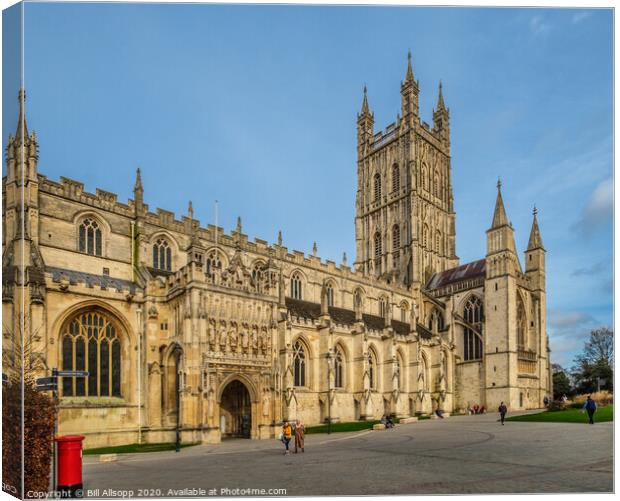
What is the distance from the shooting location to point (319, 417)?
39188 mm

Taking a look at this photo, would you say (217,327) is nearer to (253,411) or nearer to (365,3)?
(253,411)

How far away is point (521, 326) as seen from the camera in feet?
175

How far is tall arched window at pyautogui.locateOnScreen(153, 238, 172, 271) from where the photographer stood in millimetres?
37000

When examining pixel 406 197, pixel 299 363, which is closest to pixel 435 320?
pixel 406 197

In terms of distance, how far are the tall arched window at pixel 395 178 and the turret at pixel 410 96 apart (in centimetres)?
586

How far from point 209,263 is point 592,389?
31.5m

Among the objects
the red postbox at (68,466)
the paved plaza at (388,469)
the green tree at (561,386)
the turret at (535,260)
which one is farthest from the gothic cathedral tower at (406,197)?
the red postbox at (68,466)

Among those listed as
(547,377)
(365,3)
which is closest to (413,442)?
(365,3)

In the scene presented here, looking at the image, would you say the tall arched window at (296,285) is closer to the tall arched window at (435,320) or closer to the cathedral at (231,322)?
the cathedral at (231,322)

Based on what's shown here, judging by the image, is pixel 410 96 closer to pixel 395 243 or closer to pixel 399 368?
pixel 395 243

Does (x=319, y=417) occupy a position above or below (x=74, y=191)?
below

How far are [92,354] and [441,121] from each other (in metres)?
57.6

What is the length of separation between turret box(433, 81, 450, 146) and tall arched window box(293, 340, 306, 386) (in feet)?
141

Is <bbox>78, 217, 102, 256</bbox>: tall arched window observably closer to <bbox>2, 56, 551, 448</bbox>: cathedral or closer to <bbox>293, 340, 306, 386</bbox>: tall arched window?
<bbox>2, 56, 551, 448</bbox>: cathedral
